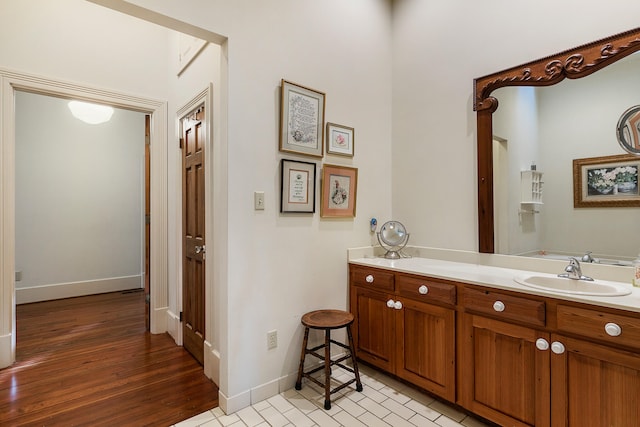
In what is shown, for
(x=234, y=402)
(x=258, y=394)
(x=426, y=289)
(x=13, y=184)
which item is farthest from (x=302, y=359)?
(x=13, y=184)

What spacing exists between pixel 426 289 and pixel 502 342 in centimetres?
48

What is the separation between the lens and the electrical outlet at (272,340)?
2057 millimetres

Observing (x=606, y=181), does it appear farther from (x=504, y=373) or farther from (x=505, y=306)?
(x=504, y=373)

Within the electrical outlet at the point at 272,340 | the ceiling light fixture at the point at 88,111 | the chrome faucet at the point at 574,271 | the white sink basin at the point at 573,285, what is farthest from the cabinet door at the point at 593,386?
the ceiling light fixture at the point at 88,111

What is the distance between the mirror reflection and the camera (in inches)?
67.9

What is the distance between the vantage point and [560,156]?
194 centimetres

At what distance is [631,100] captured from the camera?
5.48 feet

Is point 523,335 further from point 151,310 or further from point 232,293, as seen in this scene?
point 151,310

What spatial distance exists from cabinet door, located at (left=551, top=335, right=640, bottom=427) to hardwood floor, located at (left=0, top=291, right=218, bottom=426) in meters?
1.89

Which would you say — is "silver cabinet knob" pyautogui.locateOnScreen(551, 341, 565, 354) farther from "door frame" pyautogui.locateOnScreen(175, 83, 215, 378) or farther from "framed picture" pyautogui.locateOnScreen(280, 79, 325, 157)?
"door frame" pyautogui.locateOnScreen(175, 83, 215, 378)

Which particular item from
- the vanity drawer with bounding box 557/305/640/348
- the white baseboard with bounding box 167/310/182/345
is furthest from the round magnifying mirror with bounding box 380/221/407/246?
the white baseboard with bounding box 167/310/182/345

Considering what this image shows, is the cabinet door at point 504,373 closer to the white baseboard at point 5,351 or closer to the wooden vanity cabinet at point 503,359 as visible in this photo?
the wooden vanity cabinet at point 503,359

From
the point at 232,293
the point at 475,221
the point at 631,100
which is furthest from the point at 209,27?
the point at 631,100

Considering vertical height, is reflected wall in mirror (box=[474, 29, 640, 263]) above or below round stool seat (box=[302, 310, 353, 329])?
above
